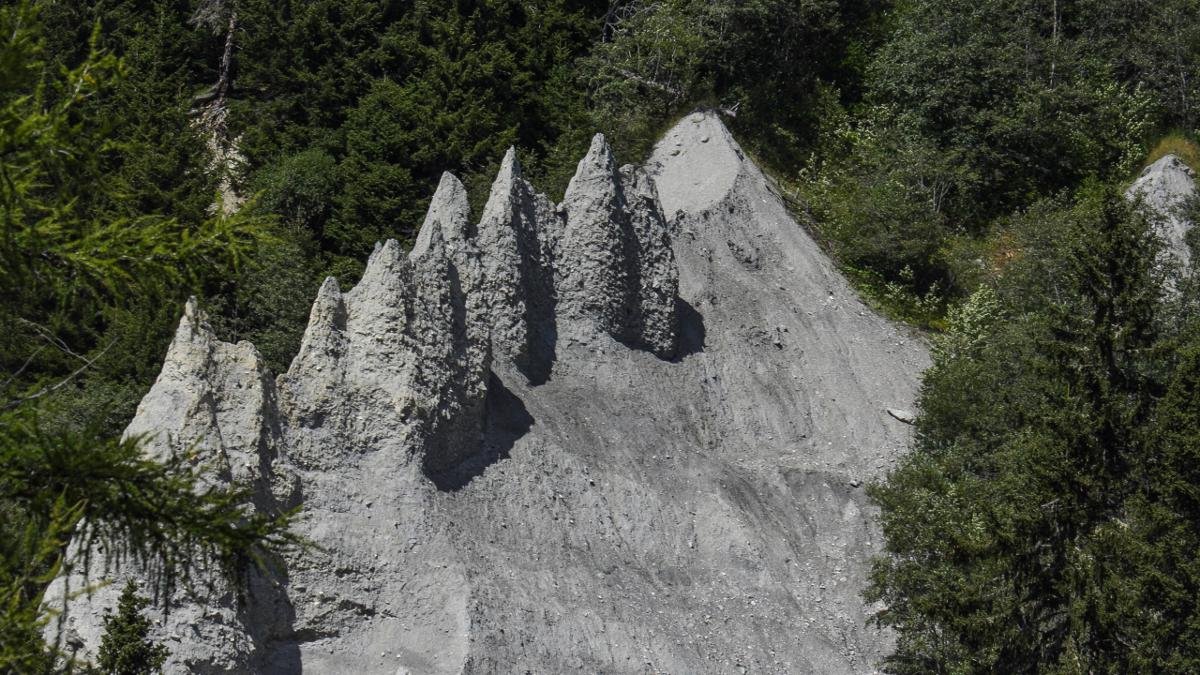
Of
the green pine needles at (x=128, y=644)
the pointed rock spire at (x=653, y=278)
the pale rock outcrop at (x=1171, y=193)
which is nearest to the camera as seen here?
the green pine needles at (x=128, y=644)

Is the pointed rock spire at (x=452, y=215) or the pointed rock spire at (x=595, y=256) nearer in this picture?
the pointed rock spire at (x=452, y=215)

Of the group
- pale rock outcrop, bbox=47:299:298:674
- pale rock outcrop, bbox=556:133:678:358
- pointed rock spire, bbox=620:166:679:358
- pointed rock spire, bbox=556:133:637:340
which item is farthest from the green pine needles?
pointed rock spire, bbox=620:166:679:358

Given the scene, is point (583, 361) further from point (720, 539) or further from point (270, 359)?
point (270, 359)

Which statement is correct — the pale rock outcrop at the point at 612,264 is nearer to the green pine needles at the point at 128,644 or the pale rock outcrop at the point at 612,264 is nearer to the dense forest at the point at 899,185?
the dense forest at the point at 899,185

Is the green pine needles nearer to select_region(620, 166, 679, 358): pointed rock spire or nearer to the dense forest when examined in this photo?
the dense forest

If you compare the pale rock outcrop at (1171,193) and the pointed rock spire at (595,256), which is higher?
the pale rock outcrop at (1171,193)

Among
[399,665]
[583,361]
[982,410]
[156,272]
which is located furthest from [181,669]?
[982,410]

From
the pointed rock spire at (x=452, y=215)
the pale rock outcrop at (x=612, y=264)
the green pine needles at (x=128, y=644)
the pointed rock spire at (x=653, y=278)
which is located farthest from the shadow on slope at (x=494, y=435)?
the green pine needles at (x=128, y=644)

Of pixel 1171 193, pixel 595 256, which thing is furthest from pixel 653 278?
pixel 1171 193
